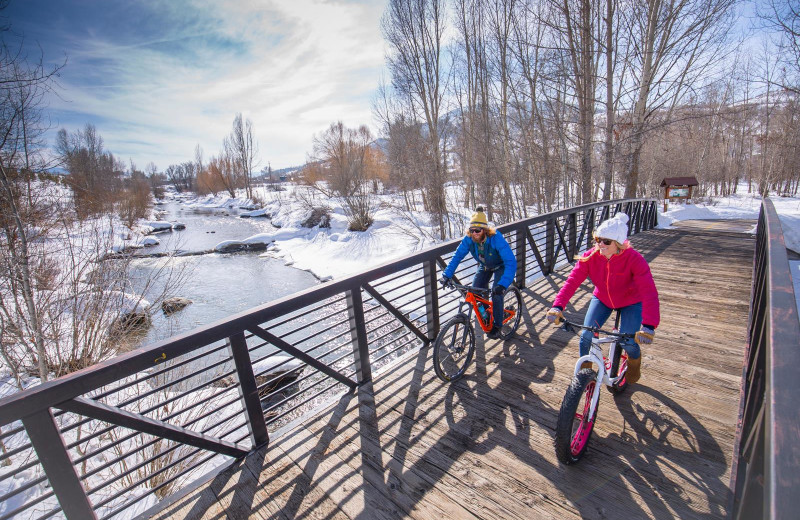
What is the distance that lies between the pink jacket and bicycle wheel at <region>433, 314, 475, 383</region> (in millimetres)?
1122

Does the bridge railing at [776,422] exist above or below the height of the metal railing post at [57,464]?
above

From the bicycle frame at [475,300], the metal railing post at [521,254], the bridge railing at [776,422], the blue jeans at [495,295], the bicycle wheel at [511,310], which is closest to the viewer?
the bridge railing at [776,422]

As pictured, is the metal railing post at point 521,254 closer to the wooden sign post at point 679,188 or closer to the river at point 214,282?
the river at point 214,282

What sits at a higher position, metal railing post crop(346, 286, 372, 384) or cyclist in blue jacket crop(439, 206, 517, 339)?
cyclist in blue jacket crop(439, 206, 517, 339)

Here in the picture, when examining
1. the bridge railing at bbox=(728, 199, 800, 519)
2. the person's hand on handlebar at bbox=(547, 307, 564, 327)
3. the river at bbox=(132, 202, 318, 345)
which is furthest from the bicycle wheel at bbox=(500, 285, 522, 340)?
the river at bbox=(132, 202, 318, 345)

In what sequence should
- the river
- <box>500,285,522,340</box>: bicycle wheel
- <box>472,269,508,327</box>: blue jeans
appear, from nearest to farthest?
<box>472,269,508,327</box>: blue jeans
<box>500,285,522,340</box>: bicycle wheel
the river

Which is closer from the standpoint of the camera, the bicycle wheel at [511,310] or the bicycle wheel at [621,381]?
the bicycle wheel at [621,381]

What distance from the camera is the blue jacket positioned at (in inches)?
146

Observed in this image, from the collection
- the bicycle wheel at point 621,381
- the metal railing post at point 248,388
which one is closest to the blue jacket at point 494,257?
the bicycle wheel at point 621,381

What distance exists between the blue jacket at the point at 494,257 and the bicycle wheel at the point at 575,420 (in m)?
1.36

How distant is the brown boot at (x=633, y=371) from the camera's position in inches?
125

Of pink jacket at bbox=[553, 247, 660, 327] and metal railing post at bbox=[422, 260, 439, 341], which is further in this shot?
metal railing post at bbox=[422, 260, 439, 341]

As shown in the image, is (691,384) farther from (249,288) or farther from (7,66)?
(249,288)

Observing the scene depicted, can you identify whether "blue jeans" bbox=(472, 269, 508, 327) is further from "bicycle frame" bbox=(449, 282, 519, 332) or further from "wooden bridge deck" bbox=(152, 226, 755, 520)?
"wooden bridge deck" bbox=(152, 226, 755, 520)
